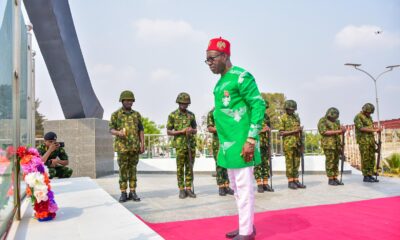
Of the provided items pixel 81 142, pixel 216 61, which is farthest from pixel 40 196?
pixel 81 142

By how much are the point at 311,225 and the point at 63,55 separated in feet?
21.2

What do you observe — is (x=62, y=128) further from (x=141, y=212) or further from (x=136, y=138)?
(x=141, y=212)

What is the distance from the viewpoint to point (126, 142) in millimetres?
5539

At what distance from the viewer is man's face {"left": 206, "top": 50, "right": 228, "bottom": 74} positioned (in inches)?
123

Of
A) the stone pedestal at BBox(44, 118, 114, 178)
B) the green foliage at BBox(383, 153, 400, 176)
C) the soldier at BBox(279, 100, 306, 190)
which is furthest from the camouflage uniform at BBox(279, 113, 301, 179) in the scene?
the green foliage at BBox(383, 153, 400, 176)

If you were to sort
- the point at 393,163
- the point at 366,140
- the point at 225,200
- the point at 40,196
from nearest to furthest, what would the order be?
the point at 40,196 → the point at 225,200 → the point at 366,140 → the point at 393,163

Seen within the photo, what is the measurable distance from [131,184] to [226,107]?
3087mm

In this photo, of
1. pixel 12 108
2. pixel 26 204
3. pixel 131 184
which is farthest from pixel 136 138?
pixel 12 108

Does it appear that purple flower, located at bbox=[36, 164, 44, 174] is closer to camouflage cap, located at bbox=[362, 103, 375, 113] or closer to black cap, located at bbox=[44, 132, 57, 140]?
black cap, located at bbox=[44, 132, 57, 140]

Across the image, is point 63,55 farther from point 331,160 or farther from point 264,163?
point 331,160

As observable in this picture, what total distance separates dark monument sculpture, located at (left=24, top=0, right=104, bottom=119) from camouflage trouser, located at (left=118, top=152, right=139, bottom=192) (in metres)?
3.48

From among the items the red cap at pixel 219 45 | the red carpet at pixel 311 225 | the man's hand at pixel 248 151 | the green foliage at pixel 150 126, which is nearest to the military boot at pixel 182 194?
the red carpet at pixel 311 225

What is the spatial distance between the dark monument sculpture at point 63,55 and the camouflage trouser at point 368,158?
6.49 metres

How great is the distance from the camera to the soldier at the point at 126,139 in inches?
217
